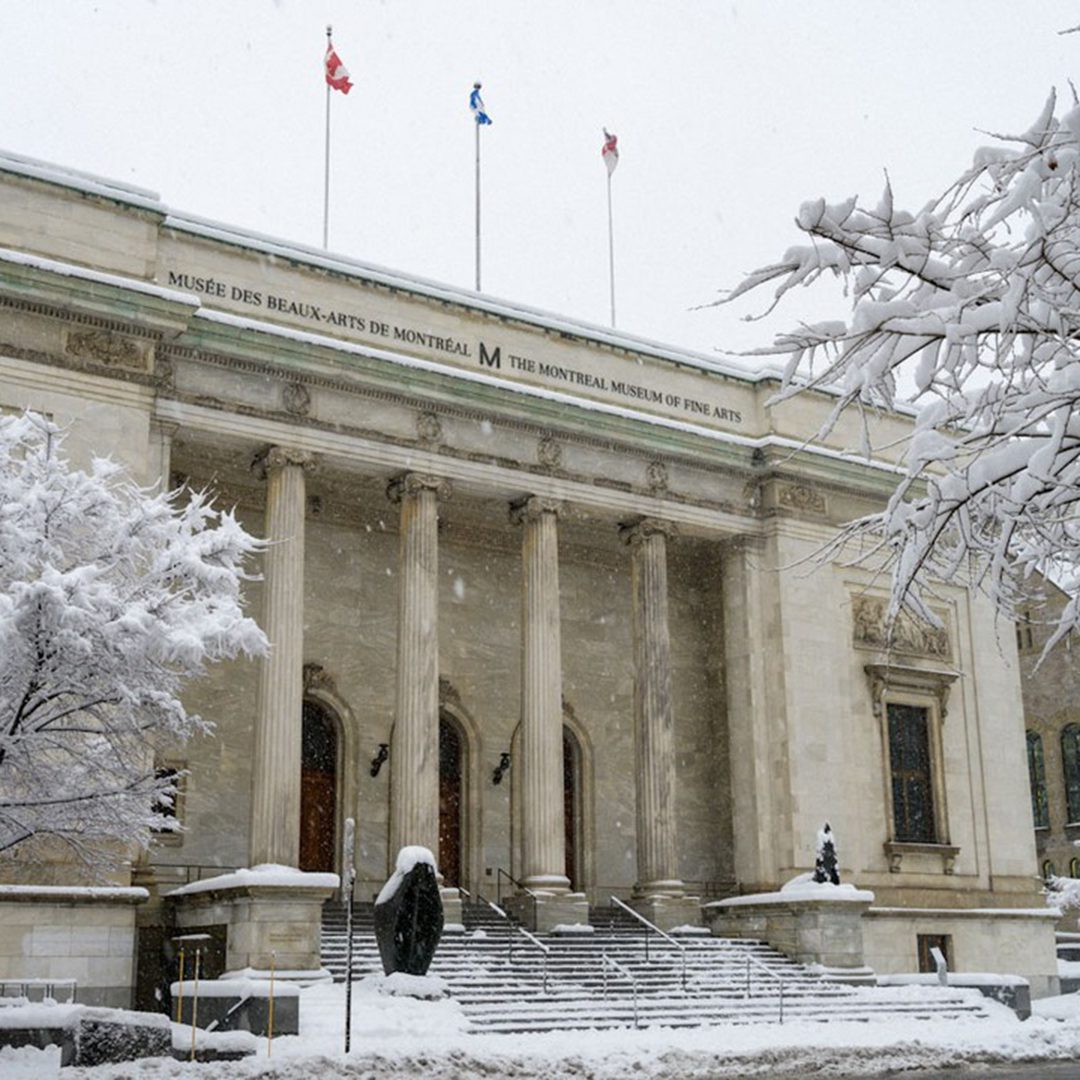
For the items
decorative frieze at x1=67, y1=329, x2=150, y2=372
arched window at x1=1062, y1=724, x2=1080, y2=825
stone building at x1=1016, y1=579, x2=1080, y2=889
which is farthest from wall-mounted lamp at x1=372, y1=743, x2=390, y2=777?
arched window at x1=1062, y1=724, x2=1080, y2=825

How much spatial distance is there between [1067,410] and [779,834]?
26.7m

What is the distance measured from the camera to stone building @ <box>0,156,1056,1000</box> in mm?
26078

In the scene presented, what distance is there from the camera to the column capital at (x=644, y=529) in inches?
1277

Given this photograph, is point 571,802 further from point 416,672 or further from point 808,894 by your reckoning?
point 416,672

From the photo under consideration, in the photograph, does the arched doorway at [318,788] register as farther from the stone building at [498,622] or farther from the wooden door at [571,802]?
the wooden door at [571,802]

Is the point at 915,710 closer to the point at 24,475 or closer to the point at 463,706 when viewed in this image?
the point at 463,706

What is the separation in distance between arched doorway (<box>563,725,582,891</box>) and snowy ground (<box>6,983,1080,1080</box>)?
39.0 feet

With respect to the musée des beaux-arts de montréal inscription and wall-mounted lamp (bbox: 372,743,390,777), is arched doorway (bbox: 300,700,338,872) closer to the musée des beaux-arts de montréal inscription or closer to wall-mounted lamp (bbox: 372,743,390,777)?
wall-mounted lamp (bbox: 372,743,390,777)

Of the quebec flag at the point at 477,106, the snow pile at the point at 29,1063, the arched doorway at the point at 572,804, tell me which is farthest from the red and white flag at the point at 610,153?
the snow pile at the point at 29,1063

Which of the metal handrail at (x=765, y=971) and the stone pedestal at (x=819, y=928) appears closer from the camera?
the metal handrail at (x=765, y=971)

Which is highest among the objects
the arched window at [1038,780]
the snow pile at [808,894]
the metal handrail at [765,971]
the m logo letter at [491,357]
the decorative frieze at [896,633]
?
the m logo letter at [491,357]

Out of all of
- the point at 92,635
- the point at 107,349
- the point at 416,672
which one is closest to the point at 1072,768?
the point at 416,672

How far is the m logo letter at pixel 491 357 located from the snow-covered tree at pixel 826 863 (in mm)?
11531

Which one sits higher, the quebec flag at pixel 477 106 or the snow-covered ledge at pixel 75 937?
the quebec flag at pixel 477 106
